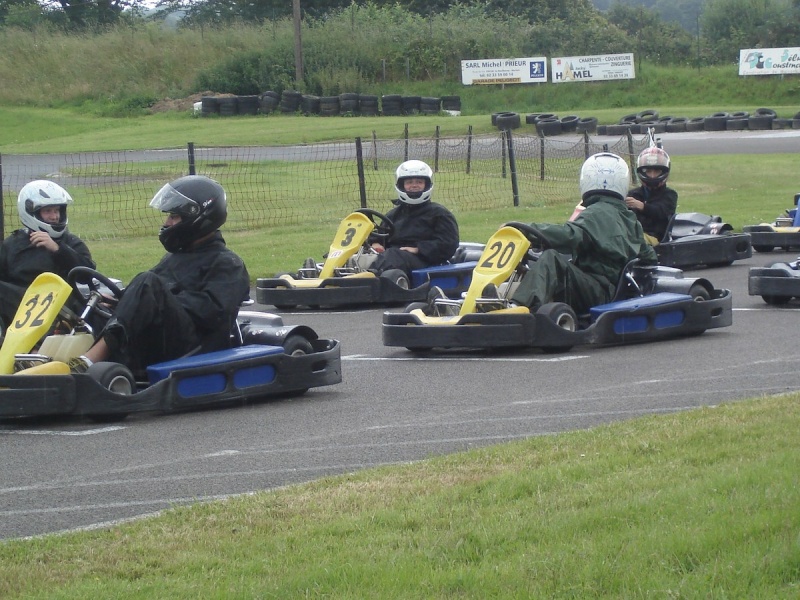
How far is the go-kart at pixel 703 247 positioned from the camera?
13031 millimetres

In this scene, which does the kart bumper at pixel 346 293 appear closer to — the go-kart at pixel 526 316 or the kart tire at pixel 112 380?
the go-kart at pixel 526 316

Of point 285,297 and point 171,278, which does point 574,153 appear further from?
point 171,278

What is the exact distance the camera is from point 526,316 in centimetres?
830

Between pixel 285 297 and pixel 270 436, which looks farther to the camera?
pixel 285 297

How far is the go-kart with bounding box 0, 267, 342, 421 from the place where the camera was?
6.40 metres

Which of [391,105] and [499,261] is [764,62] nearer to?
[391,105]

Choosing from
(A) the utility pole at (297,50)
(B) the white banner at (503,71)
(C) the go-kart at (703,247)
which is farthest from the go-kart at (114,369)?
(B) the white banner at (503,71)

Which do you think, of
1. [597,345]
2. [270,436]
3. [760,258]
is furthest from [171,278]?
[760,258]

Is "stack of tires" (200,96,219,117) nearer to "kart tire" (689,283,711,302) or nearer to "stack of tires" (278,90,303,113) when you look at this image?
"stack of tires" (278,90,303,113)

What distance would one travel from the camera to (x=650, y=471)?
4.67 m

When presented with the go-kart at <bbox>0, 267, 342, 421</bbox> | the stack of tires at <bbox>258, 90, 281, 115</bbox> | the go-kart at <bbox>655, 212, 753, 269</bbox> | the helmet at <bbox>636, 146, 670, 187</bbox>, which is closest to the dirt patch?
the stack of tires at <bbox>258, 90, 281, 115</bbox>

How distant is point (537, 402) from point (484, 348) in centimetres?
204

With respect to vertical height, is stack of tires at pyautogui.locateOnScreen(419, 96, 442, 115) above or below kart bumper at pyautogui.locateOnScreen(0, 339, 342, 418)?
above

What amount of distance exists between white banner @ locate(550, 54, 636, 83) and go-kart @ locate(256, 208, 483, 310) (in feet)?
114
